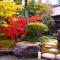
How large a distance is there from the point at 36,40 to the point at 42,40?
686mm

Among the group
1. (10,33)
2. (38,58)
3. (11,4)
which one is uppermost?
(11,4)

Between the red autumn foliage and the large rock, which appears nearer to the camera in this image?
the large rock

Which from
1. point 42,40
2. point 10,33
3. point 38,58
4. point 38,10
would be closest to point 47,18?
point 38,10

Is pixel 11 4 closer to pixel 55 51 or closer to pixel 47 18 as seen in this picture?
pixel 55 51

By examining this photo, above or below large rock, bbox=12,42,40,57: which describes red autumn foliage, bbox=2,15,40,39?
above

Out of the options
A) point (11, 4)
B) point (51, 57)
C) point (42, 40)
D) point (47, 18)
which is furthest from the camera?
point (47, 18)

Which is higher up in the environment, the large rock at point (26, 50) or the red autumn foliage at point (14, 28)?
the red autumn foliage at point (14, 28)

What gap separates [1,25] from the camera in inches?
455

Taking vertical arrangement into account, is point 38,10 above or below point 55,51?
above

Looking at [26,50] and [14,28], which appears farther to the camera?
[14,28]

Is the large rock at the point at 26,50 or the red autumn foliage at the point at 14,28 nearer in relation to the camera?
the large rock at the point at 26,50

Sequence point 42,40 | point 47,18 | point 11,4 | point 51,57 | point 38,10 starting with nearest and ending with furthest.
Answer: point 51,57 < point 11,4 < point 42,40 < point 47,18 < point 38,10

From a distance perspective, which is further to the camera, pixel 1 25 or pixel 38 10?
pixel 38 10

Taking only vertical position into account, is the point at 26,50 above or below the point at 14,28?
below
